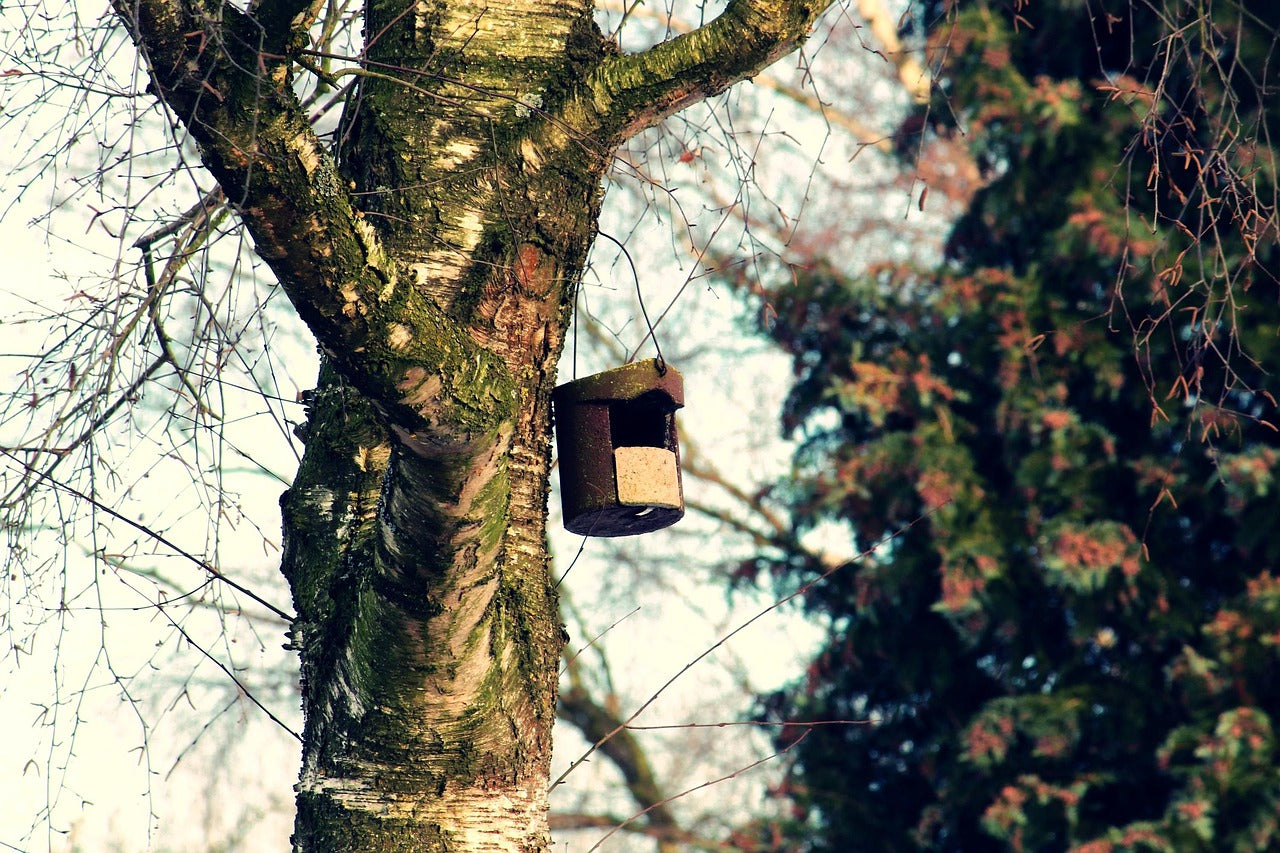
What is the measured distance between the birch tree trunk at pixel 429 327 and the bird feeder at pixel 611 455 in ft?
0.49

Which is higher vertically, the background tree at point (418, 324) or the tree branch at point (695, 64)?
the tree branch at point (695, 64)

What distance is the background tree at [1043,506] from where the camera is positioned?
17.5 ft

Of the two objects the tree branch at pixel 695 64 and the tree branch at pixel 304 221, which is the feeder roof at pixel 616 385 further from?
the tree branch at pixel 304 221

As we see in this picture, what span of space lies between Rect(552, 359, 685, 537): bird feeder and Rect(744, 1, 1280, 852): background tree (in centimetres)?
327

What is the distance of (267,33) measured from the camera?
1.74 m

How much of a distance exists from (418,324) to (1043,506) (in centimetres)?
474

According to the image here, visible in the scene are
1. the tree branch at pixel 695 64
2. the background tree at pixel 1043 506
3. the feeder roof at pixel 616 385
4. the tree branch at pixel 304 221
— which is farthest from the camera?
the background tree at pixel 1043 506

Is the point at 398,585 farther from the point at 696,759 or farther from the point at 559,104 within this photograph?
the point at 696,759

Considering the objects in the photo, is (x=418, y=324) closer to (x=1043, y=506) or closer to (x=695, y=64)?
(x=695, y=64)

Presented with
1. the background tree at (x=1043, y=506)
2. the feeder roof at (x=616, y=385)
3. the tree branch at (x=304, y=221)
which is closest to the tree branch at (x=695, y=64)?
the feeder roof at (x=616, y=385)

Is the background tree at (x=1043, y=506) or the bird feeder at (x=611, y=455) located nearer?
the bird feeder at (x=611, y=455)

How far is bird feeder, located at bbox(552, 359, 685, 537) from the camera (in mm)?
2484

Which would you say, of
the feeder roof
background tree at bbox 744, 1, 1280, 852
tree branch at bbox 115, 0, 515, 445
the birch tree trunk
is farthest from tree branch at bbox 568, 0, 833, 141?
background tree at bbox 744, 1, 1280, 852

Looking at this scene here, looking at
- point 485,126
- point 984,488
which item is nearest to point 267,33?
point 485,126
